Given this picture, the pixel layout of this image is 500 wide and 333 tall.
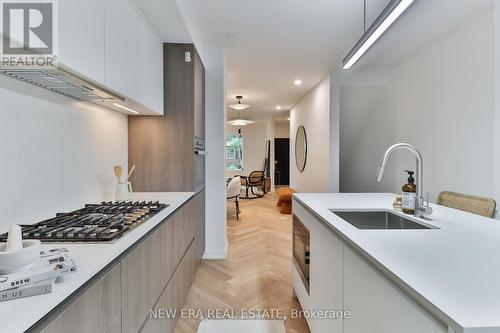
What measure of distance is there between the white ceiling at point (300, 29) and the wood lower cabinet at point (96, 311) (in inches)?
74.0

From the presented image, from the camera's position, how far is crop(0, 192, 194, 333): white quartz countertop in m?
0.57

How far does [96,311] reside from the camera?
85 cm

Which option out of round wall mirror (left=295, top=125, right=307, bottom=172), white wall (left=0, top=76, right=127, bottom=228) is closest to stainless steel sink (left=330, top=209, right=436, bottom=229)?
white wall (left=0, top=76, right=127, bottom=228)

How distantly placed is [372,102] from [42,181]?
4.89 meters

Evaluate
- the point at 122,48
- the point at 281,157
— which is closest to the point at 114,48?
the point at 122,48

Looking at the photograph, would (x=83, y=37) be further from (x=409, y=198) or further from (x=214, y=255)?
(x=214, y=255)

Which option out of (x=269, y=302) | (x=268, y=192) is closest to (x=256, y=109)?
(x=268, y=192)

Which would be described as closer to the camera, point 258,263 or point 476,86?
point 476,86

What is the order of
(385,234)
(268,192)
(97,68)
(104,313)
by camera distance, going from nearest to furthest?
1. (104,313)
2. (385,234)
3. (97,68)
4. (268,192)

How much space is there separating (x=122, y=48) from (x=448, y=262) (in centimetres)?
200

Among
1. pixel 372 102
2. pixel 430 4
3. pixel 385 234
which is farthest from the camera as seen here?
pixel 372 102

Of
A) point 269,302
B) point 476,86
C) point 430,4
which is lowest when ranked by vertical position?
point 269,302

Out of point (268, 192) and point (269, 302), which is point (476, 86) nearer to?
point (269, 302)

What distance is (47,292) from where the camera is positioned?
0.67 metres
